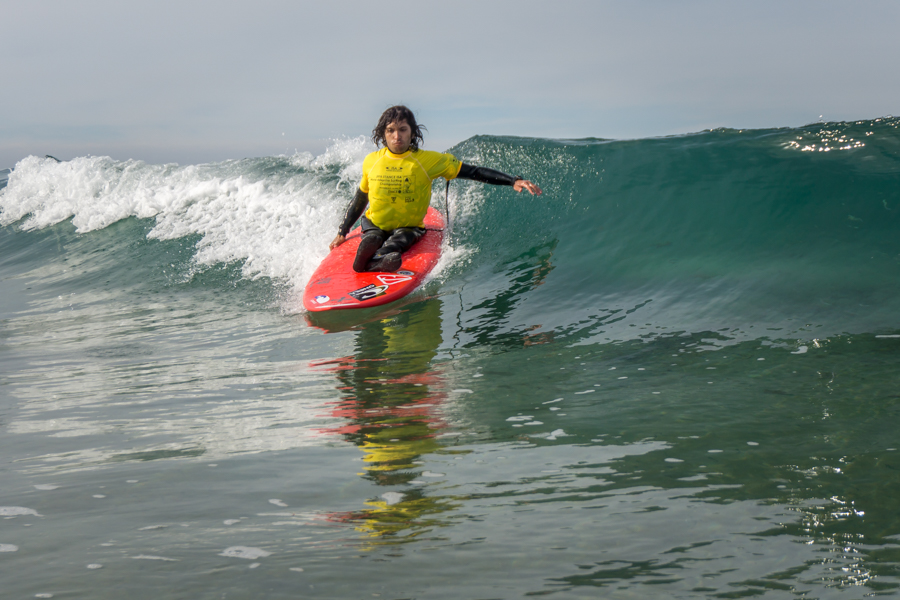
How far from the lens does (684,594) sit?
1979 mm

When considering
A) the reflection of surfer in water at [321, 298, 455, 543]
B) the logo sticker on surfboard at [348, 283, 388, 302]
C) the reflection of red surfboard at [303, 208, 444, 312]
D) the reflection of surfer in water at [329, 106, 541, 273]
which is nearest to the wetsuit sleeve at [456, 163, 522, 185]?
the reflection of surfer in water at [329, 106, 541, 273]

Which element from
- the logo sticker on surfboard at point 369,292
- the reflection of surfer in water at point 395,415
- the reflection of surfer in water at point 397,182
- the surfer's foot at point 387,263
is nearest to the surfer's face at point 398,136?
the reflection of surfer in water at point 397,182

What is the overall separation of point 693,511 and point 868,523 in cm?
59

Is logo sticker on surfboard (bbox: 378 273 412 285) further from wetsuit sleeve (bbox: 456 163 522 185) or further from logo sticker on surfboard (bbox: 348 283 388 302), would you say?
wetsuit sleeve (bbox: 456 163 522 185)

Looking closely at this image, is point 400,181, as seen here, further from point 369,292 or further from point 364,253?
point 369,292

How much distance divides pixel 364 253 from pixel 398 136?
130 cm

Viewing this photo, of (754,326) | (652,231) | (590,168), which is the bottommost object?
(754,326)

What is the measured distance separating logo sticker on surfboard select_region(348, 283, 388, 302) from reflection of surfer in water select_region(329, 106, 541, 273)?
1.23ft

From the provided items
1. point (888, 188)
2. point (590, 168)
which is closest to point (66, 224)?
point (590, 168)

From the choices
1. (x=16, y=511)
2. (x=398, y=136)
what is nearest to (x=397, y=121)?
(x=398, y=136)

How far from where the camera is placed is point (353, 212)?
25.2 ft

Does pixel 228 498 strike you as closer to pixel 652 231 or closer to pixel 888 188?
pixel 652 231

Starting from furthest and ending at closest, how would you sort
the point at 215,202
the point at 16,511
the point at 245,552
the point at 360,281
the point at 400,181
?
the point at 215,202 < the point at 400,181 < the point at 360,281 < the point at 16,511 < the point at 245,552

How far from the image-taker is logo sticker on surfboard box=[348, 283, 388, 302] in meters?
6.64
